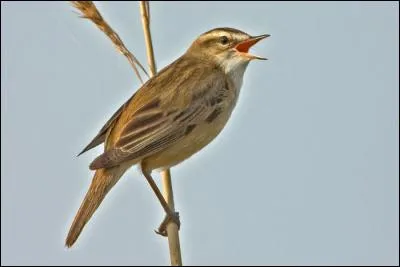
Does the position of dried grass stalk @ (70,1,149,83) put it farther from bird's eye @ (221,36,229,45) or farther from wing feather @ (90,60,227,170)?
bird's eye @ (221,36,229,45)

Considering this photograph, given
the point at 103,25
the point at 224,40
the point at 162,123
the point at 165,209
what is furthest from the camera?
the point at 224,40

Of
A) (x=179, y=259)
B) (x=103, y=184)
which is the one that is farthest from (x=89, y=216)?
(x=179, y=259)

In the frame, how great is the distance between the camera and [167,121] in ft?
15.9

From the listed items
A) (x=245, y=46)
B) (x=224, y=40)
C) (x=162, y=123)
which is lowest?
(x=162, y=123)

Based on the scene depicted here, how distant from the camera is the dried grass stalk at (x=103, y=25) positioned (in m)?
4.18

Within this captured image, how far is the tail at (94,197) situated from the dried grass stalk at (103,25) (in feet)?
2.41

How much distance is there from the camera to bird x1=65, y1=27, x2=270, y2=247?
4.61 metres

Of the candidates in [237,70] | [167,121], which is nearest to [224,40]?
[237,70]

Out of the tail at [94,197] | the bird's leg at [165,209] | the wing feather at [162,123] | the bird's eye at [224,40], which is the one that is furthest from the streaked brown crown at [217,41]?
the tail at [94,197]

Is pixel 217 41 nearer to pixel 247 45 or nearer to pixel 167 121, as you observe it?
pixel 247 45

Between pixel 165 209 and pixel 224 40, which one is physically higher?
pixel 224 40

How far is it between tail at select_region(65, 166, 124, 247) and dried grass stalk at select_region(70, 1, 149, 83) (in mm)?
735

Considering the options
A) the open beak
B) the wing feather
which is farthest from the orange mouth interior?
the wing feather

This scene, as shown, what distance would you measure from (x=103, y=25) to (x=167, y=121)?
3.12ft
